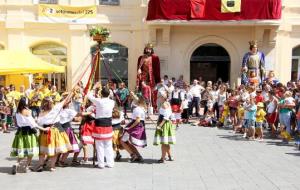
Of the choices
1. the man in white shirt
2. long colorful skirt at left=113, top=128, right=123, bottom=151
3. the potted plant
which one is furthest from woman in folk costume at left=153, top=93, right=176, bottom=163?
the man in white shirt

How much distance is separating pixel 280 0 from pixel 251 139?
372 inches

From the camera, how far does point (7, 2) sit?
22.5 metres

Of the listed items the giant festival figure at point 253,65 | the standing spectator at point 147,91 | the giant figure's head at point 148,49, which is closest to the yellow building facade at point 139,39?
the giant festival figure at point 253,65

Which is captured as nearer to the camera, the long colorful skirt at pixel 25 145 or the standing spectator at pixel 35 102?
the long colorful skirt at pixel 25 145

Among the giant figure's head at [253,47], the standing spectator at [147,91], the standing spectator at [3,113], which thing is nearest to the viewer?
the standing spectator at [3,113]

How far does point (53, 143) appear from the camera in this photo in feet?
30.9

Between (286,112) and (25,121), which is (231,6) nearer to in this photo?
(286,112)

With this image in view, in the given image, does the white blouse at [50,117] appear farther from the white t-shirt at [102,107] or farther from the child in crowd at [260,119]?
the child in crowd at [260,119]

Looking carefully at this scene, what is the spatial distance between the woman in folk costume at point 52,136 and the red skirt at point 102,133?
0.62 m

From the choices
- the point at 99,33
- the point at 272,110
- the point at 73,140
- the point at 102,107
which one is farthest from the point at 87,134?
the point at 272,110

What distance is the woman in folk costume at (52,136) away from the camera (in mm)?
9391

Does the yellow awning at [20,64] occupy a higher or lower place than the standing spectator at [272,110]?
higher

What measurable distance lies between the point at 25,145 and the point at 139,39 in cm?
1484

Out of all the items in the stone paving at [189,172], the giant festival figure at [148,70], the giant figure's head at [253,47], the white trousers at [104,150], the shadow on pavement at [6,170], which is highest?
the giant figure's head at [253,47]
